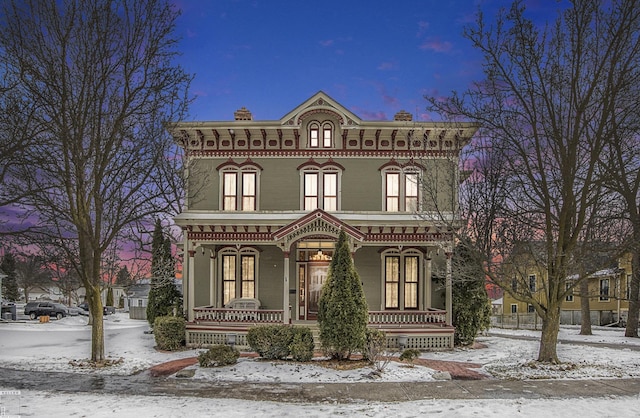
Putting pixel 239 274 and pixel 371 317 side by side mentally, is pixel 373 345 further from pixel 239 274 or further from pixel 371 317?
pixel 239 274

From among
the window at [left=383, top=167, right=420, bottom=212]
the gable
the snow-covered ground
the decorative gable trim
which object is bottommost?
the snow-covered ground

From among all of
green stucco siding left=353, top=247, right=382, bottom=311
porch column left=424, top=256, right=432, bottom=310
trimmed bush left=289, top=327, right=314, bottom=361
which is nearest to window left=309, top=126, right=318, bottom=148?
green stucco siding left=353, top=247, right=382, bottom=311

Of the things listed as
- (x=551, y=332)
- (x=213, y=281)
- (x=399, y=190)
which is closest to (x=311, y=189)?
(x=399, y=190)

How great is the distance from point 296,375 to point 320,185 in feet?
31.3

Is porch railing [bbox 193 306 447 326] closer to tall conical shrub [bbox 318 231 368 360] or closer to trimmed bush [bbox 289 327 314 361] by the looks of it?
trimmed bush [bbox 289 327 314 361]

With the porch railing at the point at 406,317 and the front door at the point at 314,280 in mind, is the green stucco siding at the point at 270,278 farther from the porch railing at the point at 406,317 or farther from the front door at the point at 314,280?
the porch railing at the point at 406,317

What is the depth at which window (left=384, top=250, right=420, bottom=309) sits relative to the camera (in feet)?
68.3

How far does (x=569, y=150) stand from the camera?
13344 mm

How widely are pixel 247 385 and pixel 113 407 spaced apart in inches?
132

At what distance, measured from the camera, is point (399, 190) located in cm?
2103

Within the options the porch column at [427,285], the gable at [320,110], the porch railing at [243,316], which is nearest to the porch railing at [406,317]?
the porch column at [427,285]

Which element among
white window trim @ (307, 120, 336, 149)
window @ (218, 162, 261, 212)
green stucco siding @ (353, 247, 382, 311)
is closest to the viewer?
green stucco siding @ (353, 247, 382, 311)

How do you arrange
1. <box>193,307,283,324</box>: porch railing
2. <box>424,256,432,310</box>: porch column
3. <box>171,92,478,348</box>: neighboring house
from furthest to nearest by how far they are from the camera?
<box>171,92,478,348</box>: neighboring house < <box>424,256,432,310</box>: porch column < <box>193,307,283,324</box>: porch railing

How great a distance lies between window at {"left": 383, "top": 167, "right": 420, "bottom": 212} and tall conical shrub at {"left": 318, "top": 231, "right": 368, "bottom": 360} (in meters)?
6.03
